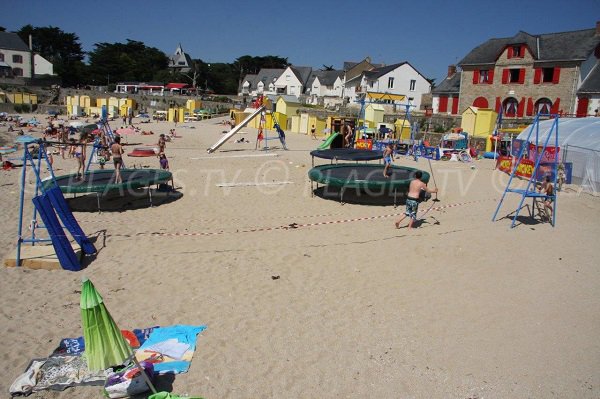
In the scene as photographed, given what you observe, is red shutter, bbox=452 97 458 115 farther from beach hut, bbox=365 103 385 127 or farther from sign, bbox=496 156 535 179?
sign, bbox=496 156 535 179

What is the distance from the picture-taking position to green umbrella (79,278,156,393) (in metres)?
4.55

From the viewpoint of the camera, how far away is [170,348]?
18.5ft

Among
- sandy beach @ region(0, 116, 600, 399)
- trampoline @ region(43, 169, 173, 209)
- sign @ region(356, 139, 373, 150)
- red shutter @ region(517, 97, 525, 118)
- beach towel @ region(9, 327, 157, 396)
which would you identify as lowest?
beach towel @ region(9, 327, 157, 396)

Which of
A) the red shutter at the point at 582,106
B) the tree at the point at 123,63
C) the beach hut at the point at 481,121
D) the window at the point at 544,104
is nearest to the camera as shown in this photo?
the beach hut at the point at 481,121

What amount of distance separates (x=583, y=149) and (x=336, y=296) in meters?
14.9

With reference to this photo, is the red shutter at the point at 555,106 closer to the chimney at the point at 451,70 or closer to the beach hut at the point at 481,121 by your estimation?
the beach hut at the point at 481,121

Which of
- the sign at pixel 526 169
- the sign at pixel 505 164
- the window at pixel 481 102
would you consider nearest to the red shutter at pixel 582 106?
the window at pixel 481 102

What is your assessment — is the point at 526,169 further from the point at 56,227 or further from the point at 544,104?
the point at 544,104

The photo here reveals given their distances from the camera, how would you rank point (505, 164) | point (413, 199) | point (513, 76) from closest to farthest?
point (413, 199) → point (505, 164) → point (513, 76)

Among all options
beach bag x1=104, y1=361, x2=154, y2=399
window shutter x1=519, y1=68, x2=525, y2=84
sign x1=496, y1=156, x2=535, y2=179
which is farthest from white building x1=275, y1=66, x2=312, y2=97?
beach bag x1=104, y1=361, x2=154, y2=399

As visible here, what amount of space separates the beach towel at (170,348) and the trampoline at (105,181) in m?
7.15

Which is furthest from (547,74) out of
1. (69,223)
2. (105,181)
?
(69,223)

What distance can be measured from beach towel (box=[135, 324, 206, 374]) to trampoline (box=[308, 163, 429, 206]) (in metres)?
7.74

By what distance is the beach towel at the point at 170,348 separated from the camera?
17.6 ft
